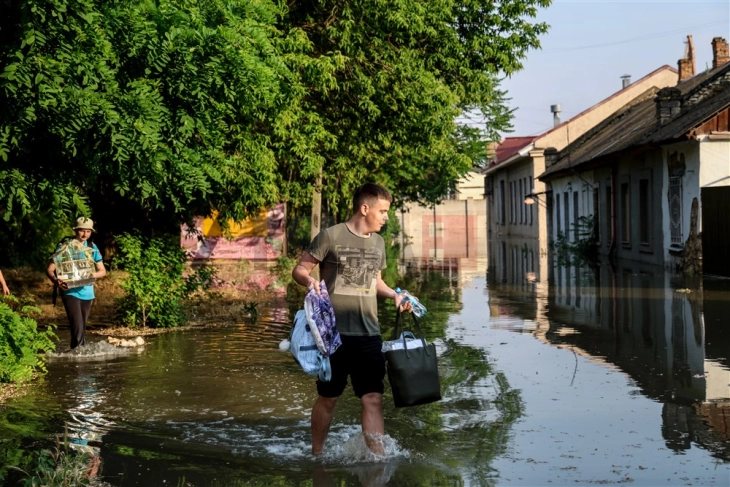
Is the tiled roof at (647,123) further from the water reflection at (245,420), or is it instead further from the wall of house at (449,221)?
the wall of house at (449,221)

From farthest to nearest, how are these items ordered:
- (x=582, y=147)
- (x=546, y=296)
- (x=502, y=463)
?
(x=582, y=147)
(x=546, y=296)
(x=502, y=463)

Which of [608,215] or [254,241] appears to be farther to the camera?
[254,241]

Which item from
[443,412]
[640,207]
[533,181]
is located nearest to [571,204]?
[533,181]

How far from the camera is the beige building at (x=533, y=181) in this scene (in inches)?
1750

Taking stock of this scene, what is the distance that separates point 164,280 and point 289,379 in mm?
4467

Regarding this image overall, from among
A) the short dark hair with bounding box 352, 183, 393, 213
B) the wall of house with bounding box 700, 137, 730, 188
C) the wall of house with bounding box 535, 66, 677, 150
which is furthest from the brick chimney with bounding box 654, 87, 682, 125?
the short dark hair with bounding box 352, 183, 393, 213

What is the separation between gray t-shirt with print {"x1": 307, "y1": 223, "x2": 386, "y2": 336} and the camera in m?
6.20

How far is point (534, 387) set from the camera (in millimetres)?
8805

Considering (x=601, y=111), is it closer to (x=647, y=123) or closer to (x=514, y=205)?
(x=514, y=205)

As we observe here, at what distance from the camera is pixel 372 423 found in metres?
6.21

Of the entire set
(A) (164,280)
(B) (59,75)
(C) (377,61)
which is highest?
(C) (377,61)

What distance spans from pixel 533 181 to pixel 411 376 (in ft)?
149

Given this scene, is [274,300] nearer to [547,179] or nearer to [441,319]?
[441,319]

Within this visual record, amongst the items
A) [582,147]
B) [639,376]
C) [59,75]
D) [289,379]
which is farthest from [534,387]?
[582,147]
